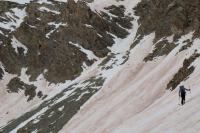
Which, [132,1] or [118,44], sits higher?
[132,1]

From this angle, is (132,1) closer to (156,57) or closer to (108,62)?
(108,62)

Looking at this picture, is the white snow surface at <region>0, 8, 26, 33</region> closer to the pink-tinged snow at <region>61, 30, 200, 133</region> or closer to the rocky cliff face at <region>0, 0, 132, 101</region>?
the rocky cliff face at <region>0, 0, 132, 101</region>

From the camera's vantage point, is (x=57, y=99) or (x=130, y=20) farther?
(x=130, y=20)

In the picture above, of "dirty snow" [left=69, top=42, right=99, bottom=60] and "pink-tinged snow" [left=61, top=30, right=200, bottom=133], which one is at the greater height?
"dirty snow" [left=69, top=42, right=99, bottom=60]

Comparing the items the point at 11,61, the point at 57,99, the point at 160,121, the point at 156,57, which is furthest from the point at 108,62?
the point at 160,121

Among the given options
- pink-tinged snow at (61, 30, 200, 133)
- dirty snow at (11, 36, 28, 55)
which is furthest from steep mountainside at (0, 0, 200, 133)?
dirty snow at (11, 36, 28, 55)

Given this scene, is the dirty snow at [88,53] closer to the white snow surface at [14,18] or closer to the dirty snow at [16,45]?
the dirty snow at [16,45]
